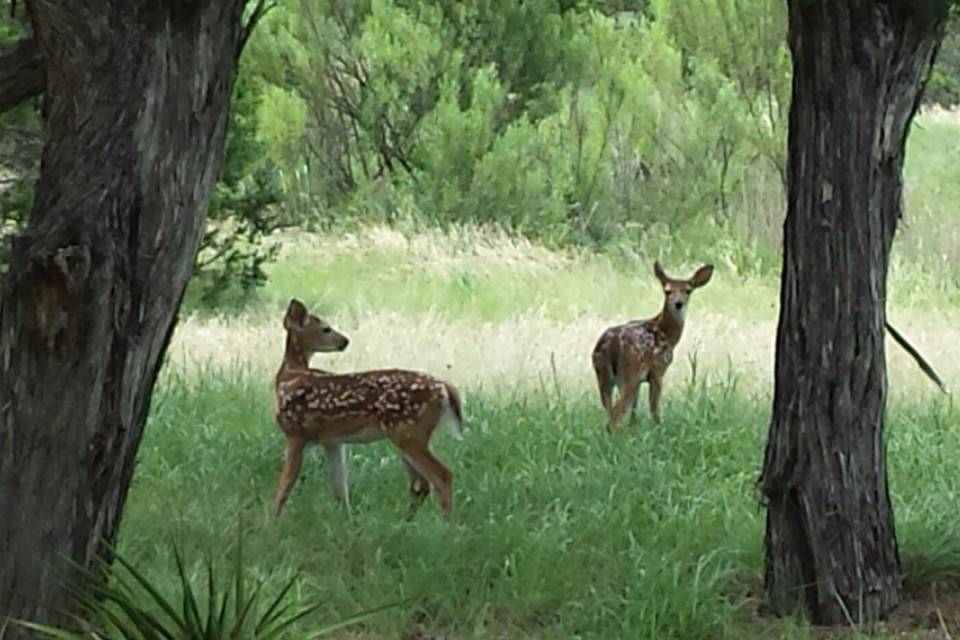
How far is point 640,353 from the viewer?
8672 millimetres

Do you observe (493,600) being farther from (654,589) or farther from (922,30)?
(922,30)

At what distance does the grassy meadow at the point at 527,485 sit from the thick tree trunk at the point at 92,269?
4.24 ft

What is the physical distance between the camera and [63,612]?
4820 millimetres

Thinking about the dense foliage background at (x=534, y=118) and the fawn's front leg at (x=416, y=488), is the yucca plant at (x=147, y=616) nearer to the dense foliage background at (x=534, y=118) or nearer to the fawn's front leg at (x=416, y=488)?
the fawn's front leg at (x=416, y=488)

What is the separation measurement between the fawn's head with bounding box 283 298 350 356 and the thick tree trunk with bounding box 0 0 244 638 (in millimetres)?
2811

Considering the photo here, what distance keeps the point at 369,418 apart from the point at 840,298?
7.06 feet

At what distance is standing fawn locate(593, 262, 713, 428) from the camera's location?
8609 mm

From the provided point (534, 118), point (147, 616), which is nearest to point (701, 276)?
point (147, 616)

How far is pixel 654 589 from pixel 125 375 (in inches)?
78.5

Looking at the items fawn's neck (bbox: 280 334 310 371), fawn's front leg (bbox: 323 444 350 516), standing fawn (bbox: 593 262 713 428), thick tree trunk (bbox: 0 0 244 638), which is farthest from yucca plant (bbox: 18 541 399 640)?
standing fawn (bbox: 593 262 713 428)

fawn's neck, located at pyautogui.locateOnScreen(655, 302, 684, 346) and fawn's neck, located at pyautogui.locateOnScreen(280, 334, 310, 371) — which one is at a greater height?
fawn's neck, located at pyautogui.locateOnScreen(655, 302, 684, 346)

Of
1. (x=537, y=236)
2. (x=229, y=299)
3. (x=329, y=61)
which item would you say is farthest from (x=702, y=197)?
(x=229, y=299)

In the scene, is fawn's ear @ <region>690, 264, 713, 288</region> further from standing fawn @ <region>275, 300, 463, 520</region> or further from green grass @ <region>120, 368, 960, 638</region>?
standing fawn @ <region>275, 300, 463, 520</region>

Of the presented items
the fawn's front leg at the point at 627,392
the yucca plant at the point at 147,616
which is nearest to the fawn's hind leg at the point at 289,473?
the yucca plant at the point at 147,616
